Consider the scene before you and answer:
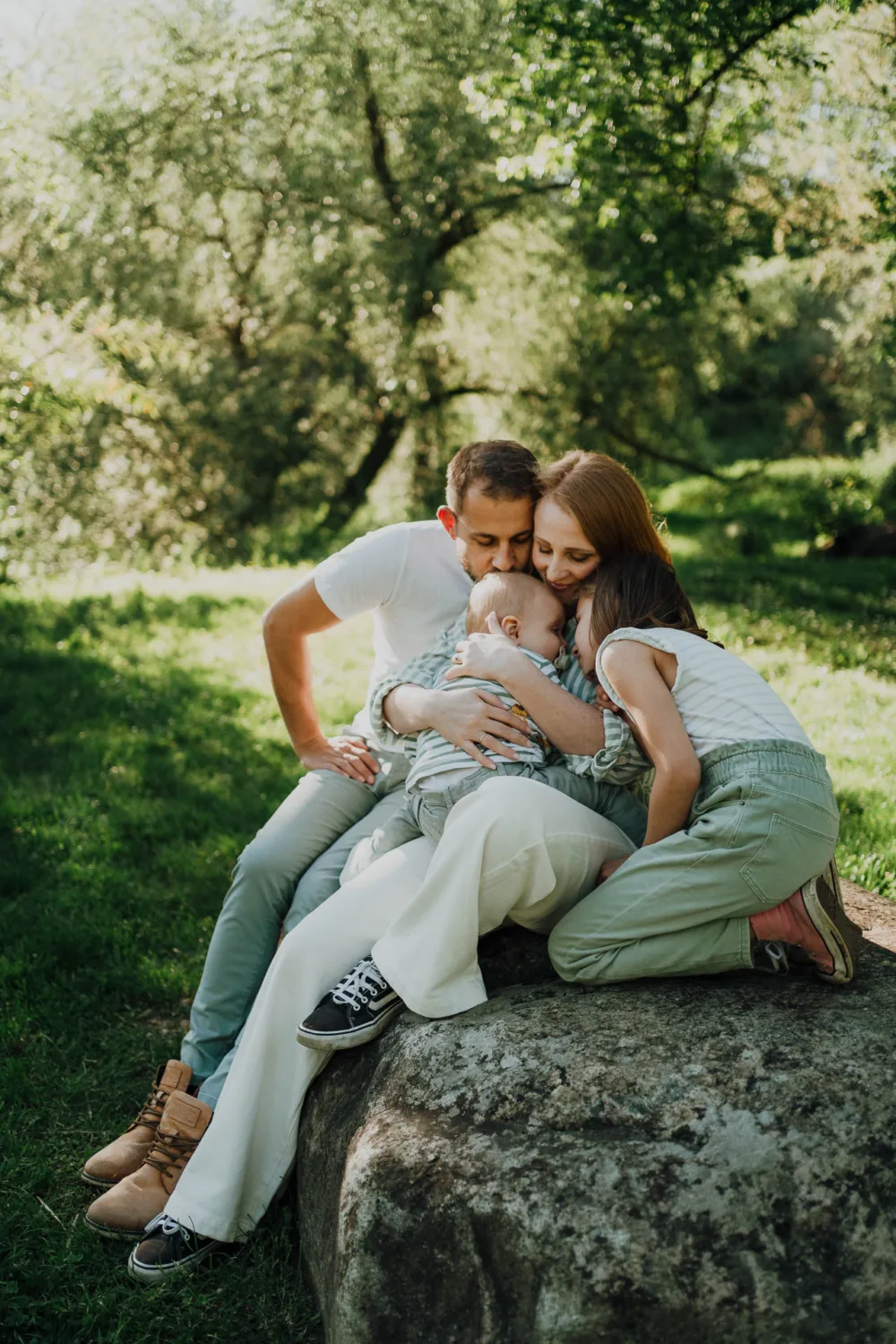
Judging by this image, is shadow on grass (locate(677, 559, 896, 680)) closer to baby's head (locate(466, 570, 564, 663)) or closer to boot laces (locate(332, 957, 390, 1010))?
baby's head (locate(466, 570, 564, 663))

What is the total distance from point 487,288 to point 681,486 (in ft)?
28.1

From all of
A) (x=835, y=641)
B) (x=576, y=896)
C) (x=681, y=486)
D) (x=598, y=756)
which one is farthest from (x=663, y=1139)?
(x=681, y=486)

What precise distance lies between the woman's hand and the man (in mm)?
77

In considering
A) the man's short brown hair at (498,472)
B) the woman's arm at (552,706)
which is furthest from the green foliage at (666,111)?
the woman's arm at (552,706)

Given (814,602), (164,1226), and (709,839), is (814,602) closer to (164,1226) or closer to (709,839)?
(709,839)

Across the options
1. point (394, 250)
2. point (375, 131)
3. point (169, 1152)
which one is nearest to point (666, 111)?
point (394, 250)

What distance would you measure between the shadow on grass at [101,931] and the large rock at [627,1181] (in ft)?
1.79

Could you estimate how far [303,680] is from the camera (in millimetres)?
4086

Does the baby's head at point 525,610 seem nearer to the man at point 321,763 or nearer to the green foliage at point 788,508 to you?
the man at point 321,763

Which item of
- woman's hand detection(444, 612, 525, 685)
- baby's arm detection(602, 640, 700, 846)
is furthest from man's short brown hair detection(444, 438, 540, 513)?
baby's arm detection(602, 640, 700, 846)

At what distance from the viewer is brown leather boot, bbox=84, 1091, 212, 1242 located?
3.07m

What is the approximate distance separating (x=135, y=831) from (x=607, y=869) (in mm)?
3329

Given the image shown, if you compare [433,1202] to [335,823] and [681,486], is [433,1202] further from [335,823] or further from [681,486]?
[681,486]

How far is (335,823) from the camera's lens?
12.3 feet
